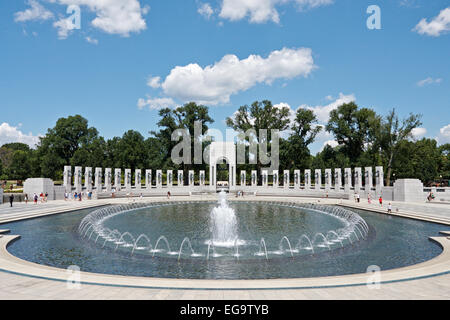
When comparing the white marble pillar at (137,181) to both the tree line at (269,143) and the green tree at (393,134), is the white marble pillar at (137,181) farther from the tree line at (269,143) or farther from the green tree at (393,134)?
the green tree at (393,134)

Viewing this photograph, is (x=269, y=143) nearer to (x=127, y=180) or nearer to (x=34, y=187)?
(x=127, y=180)

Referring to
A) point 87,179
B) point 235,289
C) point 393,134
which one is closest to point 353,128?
point 393,134

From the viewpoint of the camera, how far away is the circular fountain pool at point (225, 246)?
36.6 feet

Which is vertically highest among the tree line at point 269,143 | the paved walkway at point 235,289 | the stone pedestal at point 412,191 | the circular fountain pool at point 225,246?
the tree line at point 269,143

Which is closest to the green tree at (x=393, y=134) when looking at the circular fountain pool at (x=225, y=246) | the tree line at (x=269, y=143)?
the tree line at (x=269, y=143)

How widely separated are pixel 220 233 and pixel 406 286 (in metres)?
11.0

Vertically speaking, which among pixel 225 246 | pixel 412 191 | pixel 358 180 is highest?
pixel 358 180

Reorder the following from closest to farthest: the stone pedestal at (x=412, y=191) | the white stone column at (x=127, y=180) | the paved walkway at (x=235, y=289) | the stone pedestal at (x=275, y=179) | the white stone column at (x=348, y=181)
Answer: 1. the paved walkway at (x=235, y=289)
2. the stone pedestal at (x=412, y=191)
3. the white stone column at (x=348, y=181)
4. the white stone column at (x=127, y=180)
5. the stone pedestal at (x=275, y=179)

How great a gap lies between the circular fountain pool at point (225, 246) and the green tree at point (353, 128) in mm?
40892

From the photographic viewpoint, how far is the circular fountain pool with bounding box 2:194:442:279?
439 inches

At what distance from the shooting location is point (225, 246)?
14.7 meters

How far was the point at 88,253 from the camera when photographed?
13.2 meters

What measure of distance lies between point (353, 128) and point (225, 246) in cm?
5461
